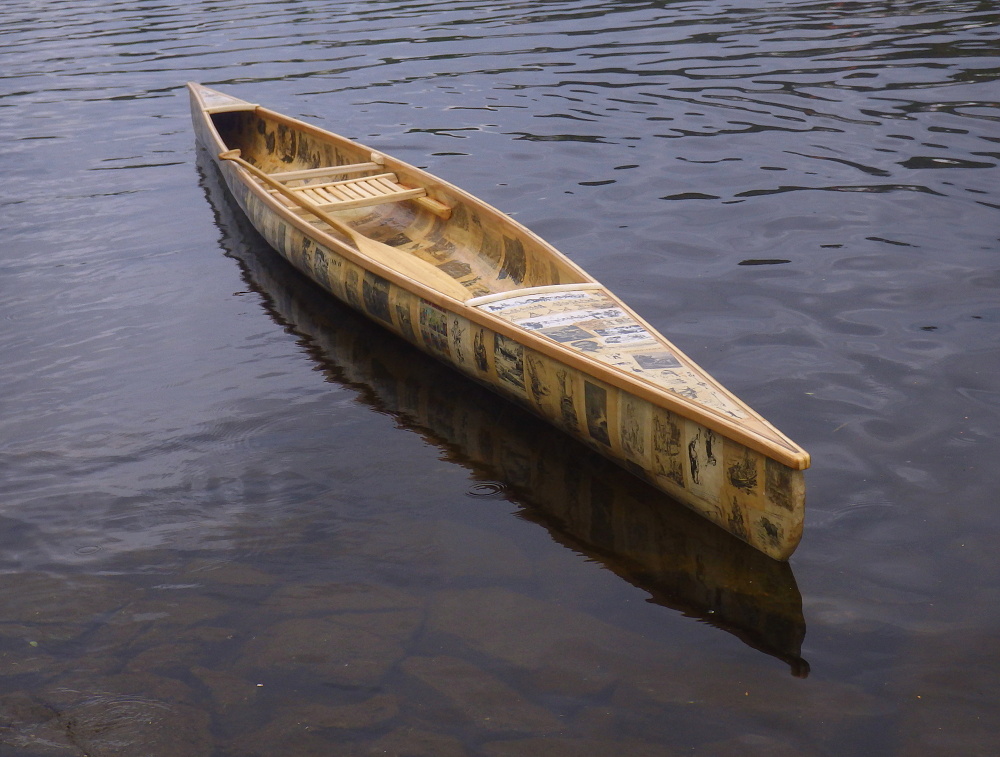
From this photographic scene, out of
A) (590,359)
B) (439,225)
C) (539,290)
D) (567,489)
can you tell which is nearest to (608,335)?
(590,359)

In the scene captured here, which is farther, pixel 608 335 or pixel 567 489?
pixel 608 335

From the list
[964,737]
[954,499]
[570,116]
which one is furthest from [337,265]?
[570,116]

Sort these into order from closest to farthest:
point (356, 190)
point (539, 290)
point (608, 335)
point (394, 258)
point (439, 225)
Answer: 1. point (608, 335)
2. point (539, 290)
3. point (394, 258)
4. point (439, 225)
5. point (356, 190)

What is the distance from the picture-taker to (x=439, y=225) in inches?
335

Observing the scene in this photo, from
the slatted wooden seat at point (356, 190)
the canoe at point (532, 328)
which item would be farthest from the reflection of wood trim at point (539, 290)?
the slatted wooden seat at point (356, 190)

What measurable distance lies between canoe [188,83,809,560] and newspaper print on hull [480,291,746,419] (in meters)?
0.01

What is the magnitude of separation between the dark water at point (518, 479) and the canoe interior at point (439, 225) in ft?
3.10

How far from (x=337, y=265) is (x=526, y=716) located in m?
4.47

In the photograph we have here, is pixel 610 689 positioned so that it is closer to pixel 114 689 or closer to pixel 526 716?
pixel 526 716

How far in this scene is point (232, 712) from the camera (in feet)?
12.7

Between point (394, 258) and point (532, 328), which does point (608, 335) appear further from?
point (394, 258)

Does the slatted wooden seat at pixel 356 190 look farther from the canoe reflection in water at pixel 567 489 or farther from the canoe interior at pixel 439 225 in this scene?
the canoe reflection in water at pixel 567 489

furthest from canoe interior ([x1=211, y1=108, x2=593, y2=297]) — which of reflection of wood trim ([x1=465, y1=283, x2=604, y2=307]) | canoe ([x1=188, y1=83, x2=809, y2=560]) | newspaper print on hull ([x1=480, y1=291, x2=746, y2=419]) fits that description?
newspaper print on hull ([x1=480, y1=291, x2=746, y2=419])

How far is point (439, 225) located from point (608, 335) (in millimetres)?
3468
